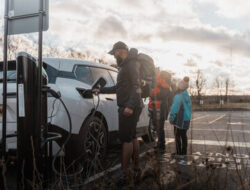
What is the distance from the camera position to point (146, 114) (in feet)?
22.9

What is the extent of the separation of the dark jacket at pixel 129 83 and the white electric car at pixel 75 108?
41 centimetres

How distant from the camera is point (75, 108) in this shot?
418cm

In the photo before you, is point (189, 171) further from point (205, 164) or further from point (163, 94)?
point (163, 94)

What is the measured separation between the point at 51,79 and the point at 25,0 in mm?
1137

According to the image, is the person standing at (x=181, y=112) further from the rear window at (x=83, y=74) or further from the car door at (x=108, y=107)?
the rear window at (x=83, y=74)

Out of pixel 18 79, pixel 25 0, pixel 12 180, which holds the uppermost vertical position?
pixel 25 0

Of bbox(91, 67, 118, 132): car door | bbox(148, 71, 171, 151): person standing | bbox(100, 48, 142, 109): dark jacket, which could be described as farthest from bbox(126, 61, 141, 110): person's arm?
bbox(148, 71, 171, 151): person standing

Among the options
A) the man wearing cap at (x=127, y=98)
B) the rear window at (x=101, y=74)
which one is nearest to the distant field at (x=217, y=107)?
the man wearing cap at (x=127, y=98)

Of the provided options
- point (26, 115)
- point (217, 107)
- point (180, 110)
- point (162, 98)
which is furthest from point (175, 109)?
point (217, 107)

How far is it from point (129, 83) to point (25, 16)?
1.53 metres

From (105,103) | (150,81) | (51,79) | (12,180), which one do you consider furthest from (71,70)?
(12,180)

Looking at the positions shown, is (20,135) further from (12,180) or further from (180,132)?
(180,132)

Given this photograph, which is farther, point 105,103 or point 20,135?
point 105,103

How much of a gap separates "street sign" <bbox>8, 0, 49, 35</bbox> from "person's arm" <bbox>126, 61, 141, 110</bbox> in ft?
4.01
